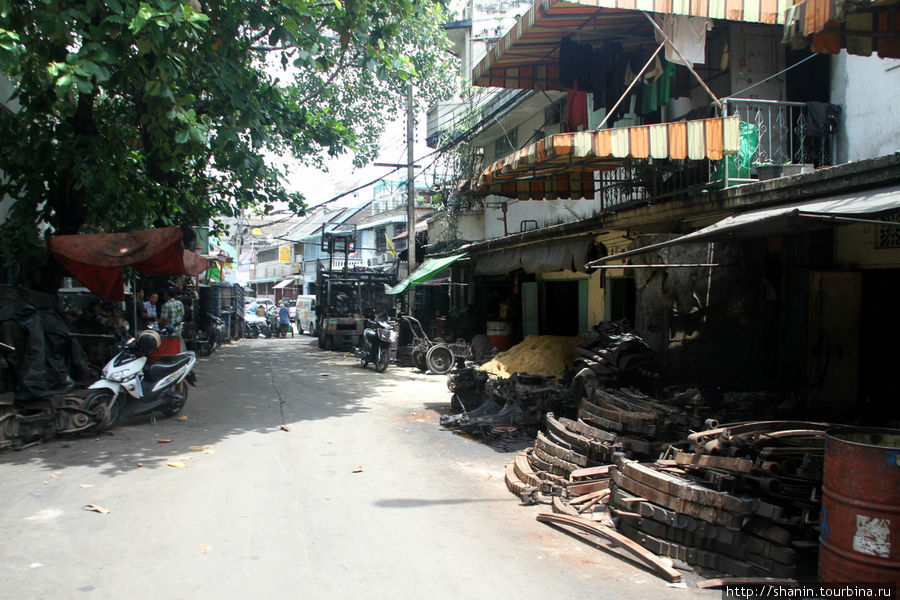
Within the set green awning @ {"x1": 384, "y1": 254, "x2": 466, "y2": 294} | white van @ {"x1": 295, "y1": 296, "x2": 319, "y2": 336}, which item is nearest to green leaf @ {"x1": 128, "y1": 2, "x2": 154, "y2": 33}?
green awning @ {"x1": 384, "y1": 254, "x2": 466, "y2": 294}

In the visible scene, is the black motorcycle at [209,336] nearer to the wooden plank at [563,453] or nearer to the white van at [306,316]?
the white van at [306,316]

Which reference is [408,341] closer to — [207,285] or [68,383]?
[207,285]

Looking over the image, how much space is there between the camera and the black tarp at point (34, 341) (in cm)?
762

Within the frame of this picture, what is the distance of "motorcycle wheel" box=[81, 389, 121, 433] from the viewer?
25.9ft

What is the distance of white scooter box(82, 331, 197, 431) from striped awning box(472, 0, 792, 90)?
699 centimetres

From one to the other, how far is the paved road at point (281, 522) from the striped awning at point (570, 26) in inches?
234

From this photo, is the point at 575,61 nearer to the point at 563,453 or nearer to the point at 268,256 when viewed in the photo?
the point at 563,453

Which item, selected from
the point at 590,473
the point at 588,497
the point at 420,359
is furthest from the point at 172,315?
the point at 588,497

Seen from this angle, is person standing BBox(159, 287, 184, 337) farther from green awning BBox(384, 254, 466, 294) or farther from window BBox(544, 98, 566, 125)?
window BBox(544, 98, 566, 125)

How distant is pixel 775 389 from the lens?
8320 millimetres

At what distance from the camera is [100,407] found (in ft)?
26.1

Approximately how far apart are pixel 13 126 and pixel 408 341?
11.3m

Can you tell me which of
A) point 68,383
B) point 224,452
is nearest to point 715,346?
point 224,452

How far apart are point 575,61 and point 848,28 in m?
5.46
